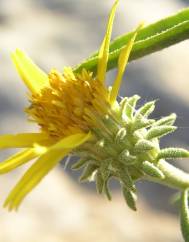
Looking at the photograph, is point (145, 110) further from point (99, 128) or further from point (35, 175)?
point (35, 175)

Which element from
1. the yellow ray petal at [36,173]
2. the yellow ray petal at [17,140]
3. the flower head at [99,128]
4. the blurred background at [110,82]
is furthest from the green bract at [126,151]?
the blurred background at [110,82]

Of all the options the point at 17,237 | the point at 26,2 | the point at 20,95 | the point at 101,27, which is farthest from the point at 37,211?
the point at 26,2

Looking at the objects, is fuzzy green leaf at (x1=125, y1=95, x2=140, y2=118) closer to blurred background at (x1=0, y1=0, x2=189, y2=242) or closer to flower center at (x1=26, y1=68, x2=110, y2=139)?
flower center at (x1=26, y1=68, x2=110, y2=139)

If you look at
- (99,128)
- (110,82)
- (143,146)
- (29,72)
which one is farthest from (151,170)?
(110,82)

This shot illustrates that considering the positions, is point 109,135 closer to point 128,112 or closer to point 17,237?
point 128,112

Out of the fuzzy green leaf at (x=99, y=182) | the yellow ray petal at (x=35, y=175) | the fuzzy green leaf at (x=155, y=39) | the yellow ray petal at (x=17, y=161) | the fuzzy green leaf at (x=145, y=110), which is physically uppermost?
the fuzzy green leaf at (x=155, y=39)

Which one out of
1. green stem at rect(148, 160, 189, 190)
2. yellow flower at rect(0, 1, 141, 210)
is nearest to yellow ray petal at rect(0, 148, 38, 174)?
yellow flower at rect(0, 1, 141, 210)

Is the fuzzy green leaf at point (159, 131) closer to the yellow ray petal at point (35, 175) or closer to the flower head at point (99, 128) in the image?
the flower head at point (99, 128)
